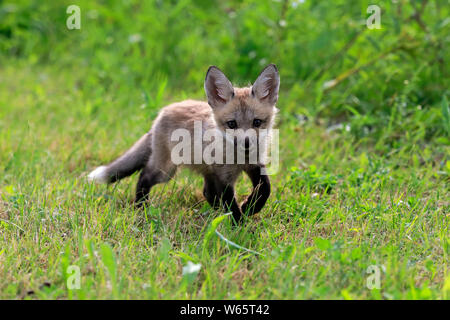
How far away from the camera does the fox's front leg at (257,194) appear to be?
3.83 metres

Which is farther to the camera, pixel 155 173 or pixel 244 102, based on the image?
pixel 155 173

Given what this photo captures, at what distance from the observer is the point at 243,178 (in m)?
4.52

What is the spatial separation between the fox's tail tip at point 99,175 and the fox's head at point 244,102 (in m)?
1.15

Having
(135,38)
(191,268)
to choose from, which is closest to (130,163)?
(191,268)

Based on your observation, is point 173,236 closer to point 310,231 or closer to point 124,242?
point 124,242

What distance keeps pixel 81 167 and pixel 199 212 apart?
1438mm

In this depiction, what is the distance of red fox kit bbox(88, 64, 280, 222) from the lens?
383 cm

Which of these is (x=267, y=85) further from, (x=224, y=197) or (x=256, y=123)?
(x=224, y=197)

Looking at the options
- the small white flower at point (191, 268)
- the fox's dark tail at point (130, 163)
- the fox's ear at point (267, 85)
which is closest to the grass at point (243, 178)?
the small white flower at point (191, 268)

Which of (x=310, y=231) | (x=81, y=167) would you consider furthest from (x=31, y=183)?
(x=310, y=231)

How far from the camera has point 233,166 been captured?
388 cm

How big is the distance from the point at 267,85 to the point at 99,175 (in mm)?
1617

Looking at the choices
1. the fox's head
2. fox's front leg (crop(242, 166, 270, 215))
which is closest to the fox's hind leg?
the fox's head

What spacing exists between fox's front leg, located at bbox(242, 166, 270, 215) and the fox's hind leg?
77 centimetres
